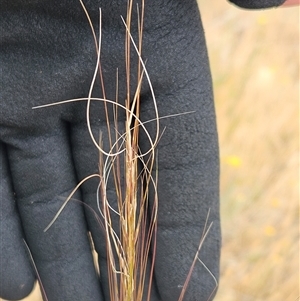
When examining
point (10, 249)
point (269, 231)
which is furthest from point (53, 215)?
point (269, 231)

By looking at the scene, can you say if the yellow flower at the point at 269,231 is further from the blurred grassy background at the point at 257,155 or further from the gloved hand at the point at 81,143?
the gloved hand at the point at 81,143

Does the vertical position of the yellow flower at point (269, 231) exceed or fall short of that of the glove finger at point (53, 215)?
it falls short

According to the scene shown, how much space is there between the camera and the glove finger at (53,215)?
0.65 meters

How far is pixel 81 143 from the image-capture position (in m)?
0.65

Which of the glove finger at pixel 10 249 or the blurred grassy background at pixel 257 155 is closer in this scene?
the glove finger at pixel 10 249

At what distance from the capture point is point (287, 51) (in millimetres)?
1456

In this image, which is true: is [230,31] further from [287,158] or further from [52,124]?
[52,124]

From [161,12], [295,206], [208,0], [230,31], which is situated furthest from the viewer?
[208,0]

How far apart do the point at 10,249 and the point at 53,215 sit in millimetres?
78

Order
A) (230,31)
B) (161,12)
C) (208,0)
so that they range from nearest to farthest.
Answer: (161,12) < (230,31) < (208,0)

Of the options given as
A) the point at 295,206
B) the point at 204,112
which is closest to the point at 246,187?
the point at 295,206

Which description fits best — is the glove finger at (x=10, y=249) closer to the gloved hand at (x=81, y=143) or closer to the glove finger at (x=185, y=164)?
the gloved hand at (x=81, y=143)

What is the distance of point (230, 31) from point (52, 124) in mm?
920

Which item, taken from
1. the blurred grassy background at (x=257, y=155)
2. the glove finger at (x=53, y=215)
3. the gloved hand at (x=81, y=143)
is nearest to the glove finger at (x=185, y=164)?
the gloved hand at (x=81, y=143)
